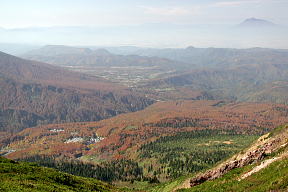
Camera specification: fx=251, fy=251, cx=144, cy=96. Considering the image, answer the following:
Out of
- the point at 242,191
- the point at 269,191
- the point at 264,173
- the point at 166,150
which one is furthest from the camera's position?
the point at 166,150

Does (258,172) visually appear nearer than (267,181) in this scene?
No

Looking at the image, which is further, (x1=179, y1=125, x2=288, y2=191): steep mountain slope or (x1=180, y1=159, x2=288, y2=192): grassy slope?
(x1=179, y1=125, x2=288, y2=191): steep mountain slope

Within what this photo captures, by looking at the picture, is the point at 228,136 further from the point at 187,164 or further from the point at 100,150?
the point at 100,150

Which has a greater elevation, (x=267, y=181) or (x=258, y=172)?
(x=267, y=181)

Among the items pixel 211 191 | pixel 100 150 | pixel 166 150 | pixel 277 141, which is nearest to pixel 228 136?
pixel 166 150

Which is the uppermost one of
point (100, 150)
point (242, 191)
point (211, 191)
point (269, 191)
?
point (269, 191)

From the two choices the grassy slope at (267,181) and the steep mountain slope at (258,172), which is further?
the steep mountain slope at (258,172)

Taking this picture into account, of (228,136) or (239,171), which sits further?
(228,136)

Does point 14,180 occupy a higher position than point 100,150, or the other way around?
point 14,180
